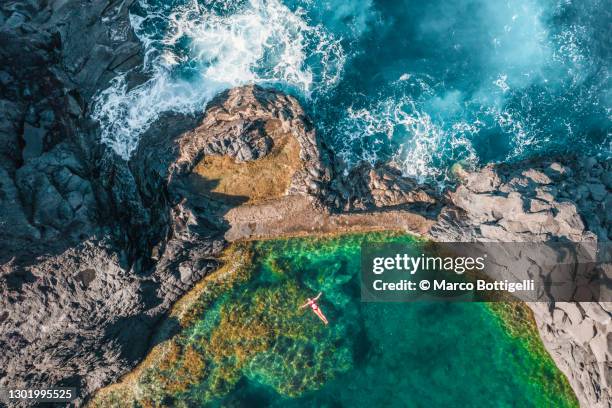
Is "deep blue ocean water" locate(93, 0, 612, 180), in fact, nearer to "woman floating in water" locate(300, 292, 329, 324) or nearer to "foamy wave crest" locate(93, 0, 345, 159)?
"foamy wave crest" locate(93, 0, 345, 159)

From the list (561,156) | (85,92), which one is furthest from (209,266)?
(561,156)

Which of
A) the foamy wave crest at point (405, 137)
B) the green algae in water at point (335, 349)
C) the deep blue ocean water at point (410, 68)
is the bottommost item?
the green algae in water at point (335, 349)

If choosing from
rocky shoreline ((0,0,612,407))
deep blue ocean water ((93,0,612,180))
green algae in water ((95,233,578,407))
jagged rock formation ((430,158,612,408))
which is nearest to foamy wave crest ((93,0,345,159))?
deep blue ocean water ((93,0,612,180))

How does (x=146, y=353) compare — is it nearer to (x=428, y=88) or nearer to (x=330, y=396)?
(x=330, y=396)

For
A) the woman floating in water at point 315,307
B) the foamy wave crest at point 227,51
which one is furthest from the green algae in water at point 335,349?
the foamy wave crest at point 227,51

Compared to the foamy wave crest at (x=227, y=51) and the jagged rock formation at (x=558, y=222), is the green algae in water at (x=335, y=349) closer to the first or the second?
the jagged rock formation at (x=558, y=222)

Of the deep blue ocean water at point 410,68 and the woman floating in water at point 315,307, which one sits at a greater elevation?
the deep blue ocean water at point 410,68
